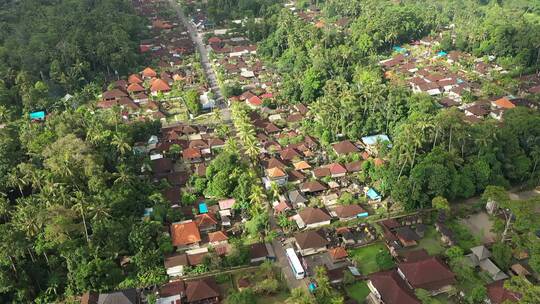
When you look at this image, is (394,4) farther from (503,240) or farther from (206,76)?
(503,240)

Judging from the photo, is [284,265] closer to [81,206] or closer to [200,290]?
[200,290]

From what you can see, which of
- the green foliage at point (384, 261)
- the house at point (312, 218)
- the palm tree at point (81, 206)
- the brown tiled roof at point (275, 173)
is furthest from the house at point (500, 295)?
the palm tree at point (81, 206)

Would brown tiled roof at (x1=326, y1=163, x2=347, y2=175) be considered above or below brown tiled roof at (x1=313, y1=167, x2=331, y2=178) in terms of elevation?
above

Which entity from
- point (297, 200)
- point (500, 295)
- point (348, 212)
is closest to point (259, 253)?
point (297, 200)

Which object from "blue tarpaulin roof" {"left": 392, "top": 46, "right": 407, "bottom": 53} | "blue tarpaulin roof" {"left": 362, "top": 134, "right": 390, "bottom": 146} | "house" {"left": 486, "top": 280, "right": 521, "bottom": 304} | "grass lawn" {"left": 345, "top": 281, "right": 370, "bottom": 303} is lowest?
"blue tarpaulin roof" {"left": 392, "top": 46, "right": 407, "bottom": 53}

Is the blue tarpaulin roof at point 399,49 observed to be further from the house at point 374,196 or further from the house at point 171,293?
the house at point 171,293

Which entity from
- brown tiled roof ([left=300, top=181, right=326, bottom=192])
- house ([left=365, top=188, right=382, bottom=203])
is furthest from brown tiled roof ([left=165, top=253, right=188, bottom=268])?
house ([left=365, top=188, right=382, bottom=203])

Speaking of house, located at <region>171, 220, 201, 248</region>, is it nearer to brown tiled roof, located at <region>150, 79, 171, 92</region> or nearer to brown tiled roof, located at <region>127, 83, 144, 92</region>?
brown tiled roof, located at <region>150, 79, 171, 92</region>
